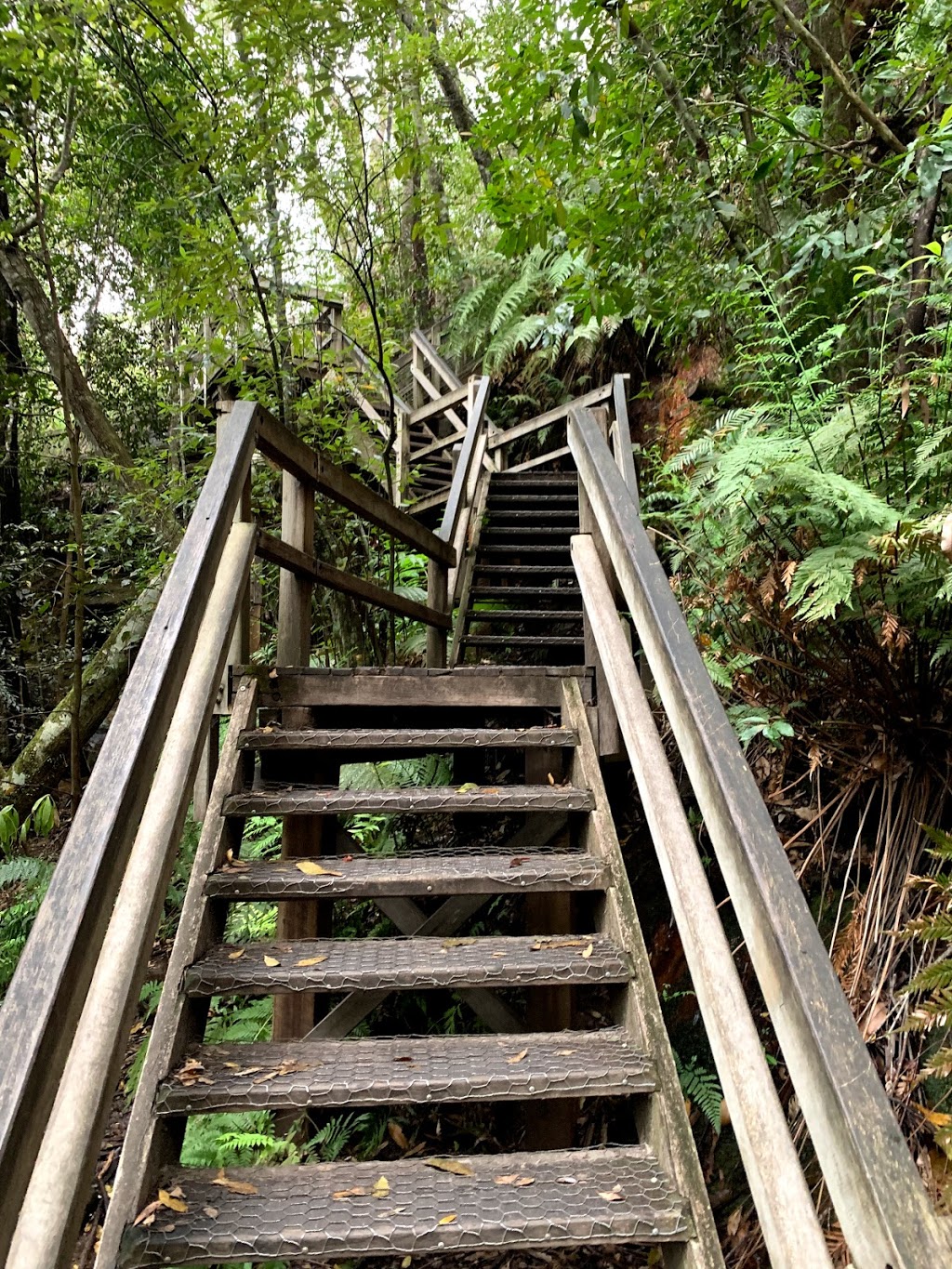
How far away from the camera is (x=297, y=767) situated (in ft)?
8.84

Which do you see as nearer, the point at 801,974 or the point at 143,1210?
the point at 801,974

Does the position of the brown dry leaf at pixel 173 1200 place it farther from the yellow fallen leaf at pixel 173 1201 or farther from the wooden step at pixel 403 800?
the wooden step at pixel 403 800

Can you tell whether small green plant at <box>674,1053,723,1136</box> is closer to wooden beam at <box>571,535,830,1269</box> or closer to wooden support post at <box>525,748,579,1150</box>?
wooden support post at <box>525,748,579,1150</box>

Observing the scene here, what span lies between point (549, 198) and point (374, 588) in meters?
1.79

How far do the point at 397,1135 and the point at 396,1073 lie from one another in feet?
5.86

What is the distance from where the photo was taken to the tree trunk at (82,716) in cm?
424

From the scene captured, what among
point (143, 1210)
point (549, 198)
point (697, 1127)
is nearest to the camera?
point (143, 1210)

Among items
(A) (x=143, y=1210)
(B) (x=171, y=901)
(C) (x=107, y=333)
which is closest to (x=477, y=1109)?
(B) (x=171, y=901)

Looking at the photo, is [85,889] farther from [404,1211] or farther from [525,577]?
[525,577]

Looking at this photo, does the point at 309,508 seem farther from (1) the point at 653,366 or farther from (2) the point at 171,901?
(1) the point at 653,366

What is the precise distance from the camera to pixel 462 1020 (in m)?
3.55

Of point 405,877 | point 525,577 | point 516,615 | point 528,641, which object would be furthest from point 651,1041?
point 525,577

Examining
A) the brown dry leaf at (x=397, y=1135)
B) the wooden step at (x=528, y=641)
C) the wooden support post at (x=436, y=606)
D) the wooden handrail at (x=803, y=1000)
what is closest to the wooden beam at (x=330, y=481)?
the wooden support post at (x=436, y=606)

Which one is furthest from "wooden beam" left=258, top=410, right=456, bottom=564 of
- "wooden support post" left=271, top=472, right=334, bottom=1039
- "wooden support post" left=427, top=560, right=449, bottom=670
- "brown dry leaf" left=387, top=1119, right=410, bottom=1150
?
"brown dry leaf" left=387, top=1119, right=410, bottom=1150
